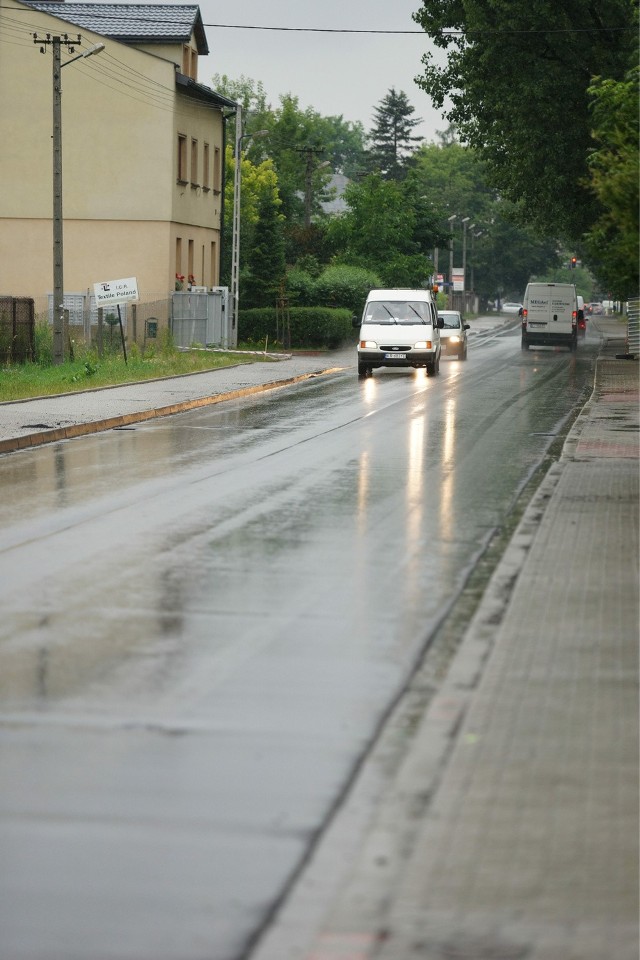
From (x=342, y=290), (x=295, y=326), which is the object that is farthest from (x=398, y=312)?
(x=342, y=290)

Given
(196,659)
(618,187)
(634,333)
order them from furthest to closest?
1. (634,333)
2. (618,187)
3. (196,659)

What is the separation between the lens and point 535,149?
4334 cm

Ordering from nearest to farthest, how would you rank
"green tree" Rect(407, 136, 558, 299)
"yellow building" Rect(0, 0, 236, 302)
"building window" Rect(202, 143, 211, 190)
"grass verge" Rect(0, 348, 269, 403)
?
"grass verge" Rect(0, 348, 269, 403) < "yellow building" Rect(0, 0, 236, 302) < "building window" Rect(202, 143, 211, 190) < "green tree" Rect(407, 136, 558, 299)

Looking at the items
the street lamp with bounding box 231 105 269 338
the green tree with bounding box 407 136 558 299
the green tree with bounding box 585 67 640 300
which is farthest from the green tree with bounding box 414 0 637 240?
the green tree with bounding box 407 136 558 299

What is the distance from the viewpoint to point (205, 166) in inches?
2233

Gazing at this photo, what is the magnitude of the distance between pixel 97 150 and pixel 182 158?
3261mm

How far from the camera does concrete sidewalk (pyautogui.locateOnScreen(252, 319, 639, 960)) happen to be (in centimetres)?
411

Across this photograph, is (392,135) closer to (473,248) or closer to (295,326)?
(473,248)

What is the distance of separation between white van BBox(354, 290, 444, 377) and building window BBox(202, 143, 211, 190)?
19578mm

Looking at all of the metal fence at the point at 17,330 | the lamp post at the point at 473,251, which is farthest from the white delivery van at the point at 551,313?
the lamp post at the point at 473,251

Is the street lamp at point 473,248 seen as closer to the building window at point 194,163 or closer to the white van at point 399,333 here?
the building window at point 194,163

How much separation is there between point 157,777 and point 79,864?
931mm

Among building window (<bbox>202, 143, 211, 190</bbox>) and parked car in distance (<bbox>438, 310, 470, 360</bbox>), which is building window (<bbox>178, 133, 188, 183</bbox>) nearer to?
building window (<bbox>202, 143, 211, 190</bbox>)

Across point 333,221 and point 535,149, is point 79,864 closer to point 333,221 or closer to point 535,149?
point 535,149
